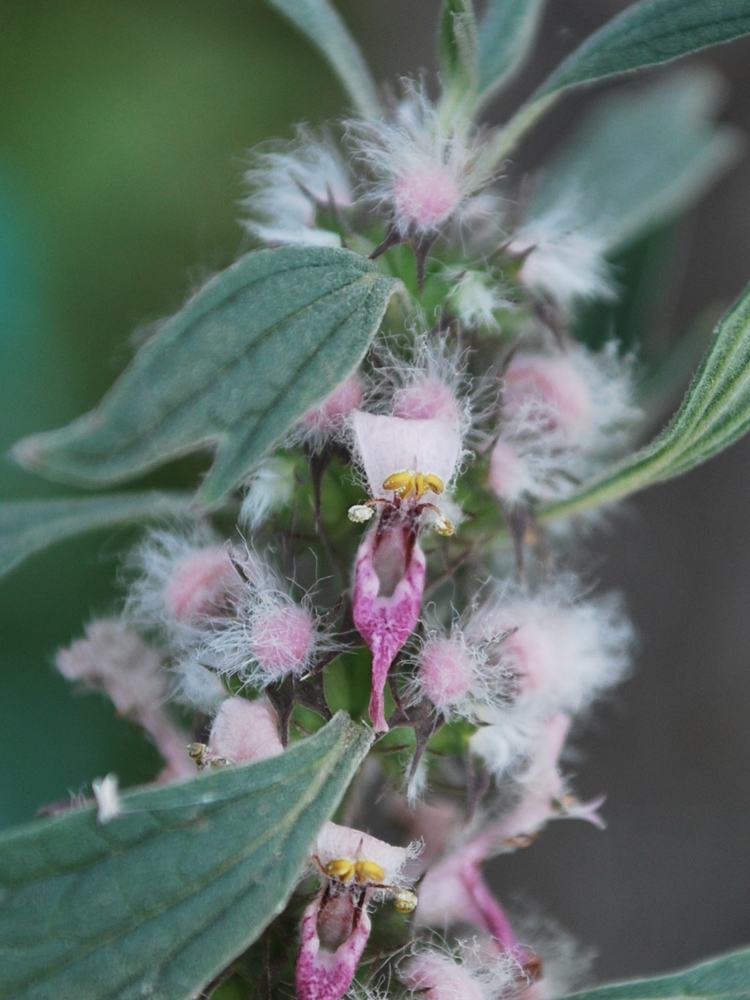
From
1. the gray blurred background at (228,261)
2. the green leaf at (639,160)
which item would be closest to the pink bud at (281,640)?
the green leaf at (639,160)

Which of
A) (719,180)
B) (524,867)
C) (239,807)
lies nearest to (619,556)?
(524,867)

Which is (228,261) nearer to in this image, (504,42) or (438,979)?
(504,42)

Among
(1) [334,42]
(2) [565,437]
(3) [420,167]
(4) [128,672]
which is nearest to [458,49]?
(3) [420,167]

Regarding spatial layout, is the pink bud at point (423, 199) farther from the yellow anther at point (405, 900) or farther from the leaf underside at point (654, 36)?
the yellow anther at point (405, 900)

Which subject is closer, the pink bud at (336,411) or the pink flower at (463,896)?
the pink bud at (336,411)

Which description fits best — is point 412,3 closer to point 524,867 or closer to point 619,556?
point 619,556

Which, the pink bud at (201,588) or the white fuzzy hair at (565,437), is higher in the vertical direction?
the pink bud at (201,588)

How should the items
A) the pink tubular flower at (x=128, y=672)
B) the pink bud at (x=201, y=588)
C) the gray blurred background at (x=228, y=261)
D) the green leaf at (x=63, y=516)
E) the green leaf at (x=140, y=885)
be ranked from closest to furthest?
the green leaf at (x=140, y=885) → the pink bud at (x=201, y=588) → the pink tubular flower at (x=128, y=672) → the green leaf at (x=63, y=516) → the gray blurred background at (x=228, y=261)
